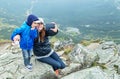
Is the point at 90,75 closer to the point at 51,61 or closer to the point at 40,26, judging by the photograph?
the point at 51,61

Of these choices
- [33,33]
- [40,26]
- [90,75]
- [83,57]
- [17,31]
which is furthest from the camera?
[83,57]

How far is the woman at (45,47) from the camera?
18.5 metres

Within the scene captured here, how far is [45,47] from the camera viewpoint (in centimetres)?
1919

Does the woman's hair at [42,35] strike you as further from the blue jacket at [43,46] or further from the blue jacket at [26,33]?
the blue jacket at [26,33]

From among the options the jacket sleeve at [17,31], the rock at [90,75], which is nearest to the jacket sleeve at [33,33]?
the jacket sleeve at [17,31]

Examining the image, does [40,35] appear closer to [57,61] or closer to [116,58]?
A: [57,61]

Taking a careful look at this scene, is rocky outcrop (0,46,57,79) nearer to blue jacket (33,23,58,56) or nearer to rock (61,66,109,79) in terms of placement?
blue jacket (33,23,58,56)

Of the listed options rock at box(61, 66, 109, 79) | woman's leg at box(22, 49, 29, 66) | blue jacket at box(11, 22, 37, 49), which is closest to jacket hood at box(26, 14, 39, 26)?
blue jacket at box(11, 22, 37, 49)

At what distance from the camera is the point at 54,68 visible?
19.9m

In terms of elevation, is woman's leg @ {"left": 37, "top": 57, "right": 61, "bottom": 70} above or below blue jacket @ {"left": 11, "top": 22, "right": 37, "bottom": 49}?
below

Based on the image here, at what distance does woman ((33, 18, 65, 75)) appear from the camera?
1850 cm

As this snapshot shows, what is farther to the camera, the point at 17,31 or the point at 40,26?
the point at 40,26

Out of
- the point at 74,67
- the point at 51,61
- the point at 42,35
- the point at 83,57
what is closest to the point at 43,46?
the point at 42,35

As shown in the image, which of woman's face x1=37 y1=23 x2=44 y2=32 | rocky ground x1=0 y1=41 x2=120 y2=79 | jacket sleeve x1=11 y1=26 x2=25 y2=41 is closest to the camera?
jacket sleeve x1=11 y1=26 x2=25 y2=41
